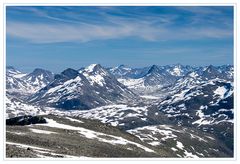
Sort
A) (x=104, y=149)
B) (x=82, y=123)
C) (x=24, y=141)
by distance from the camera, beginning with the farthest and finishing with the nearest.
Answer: (x=82, y=123) < (x=104, y=149) < (x=24, y=141)
